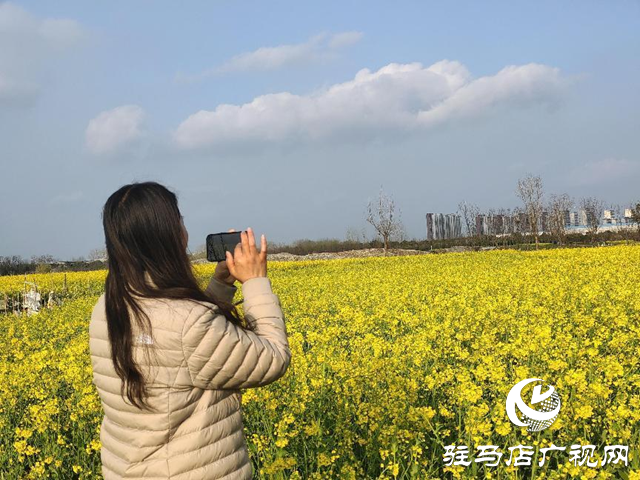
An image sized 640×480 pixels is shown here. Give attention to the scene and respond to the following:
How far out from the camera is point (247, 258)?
219 centimetres

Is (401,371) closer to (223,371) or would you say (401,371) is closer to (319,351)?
(319,351)

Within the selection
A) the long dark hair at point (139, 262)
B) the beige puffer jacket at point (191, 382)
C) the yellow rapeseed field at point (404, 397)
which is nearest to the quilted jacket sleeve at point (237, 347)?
the beige puffer jacket at point (191, 382)

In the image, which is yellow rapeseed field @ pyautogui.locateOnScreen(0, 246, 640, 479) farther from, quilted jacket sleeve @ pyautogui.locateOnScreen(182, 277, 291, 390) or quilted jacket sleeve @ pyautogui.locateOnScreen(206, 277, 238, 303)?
quilted jacket sleeve @ pyautogui.locateOnScreen(182, 277, 291, 390)

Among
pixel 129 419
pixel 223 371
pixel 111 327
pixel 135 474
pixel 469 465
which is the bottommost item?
pixel 469 465

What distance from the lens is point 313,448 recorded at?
3.93 metres

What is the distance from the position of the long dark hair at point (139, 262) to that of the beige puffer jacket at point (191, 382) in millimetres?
37

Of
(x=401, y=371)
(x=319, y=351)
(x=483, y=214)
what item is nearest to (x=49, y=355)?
(x=319, y=351)

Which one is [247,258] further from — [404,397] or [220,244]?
[404,397]

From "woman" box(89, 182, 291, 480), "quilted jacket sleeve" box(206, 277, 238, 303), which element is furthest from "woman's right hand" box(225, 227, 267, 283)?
"quilted jacket sleeve" box(206, 277, 238, 303)

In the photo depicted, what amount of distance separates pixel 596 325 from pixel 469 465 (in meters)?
4.31

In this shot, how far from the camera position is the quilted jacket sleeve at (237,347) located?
6.75 ft

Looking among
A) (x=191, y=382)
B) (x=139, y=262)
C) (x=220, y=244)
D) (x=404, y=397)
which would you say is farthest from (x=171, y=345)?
(x=404, y=397)

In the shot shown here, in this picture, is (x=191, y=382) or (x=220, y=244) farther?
(x=220, y=244)

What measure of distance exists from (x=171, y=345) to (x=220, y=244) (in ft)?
1.34
